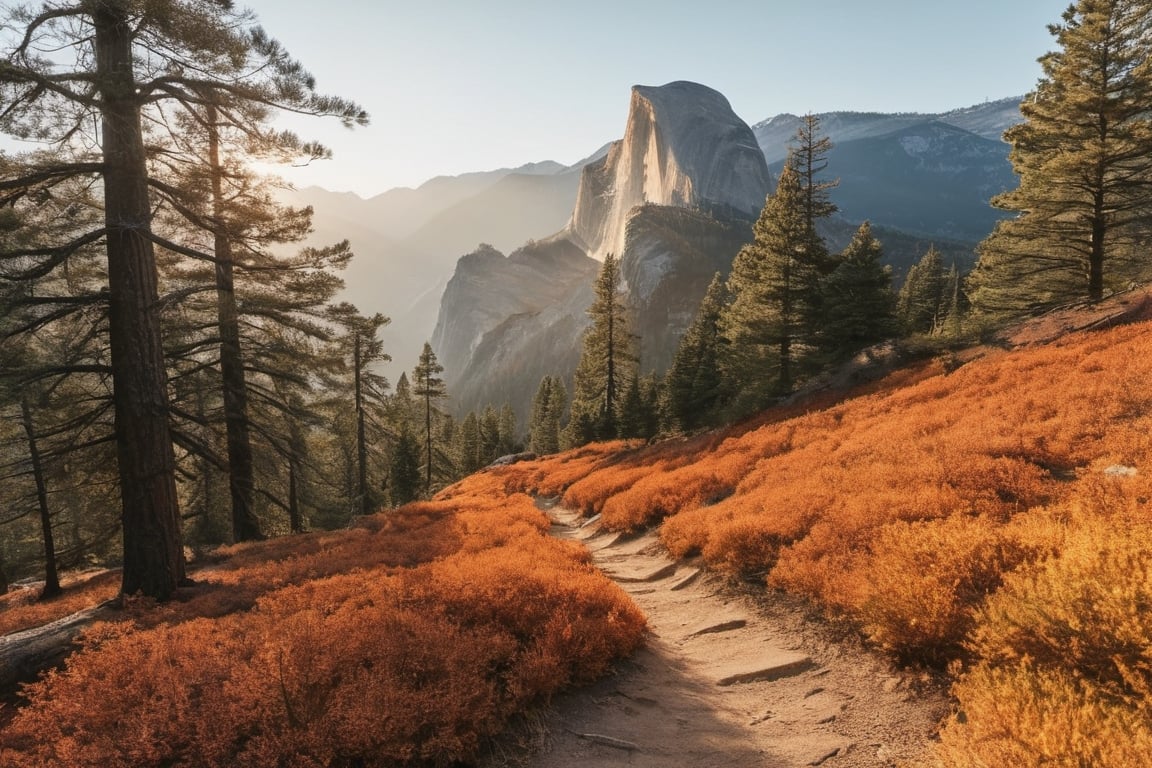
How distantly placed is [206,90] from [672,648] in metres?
10.9

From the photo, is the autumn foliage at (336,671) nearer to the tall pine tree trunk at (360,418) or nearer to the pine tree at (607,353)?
the tall pine tree trunk at (360,418)

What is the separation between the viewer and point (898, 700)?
4098 millimetres

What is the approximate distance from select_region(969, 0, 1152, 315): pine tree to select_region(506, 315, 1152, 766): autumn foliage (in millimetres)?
9449

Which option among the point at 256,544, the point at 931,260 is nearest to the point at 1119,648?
the point at 256,544

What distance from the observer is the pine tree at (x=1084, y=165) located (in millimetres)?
17188

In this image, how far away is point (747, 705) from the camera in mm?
4656

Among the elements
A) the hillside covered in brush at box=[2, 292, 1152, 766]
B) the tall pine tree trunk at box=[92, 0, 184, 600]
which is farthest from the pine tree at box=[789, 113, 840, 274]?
the tall pine tree trunk at box=[92, 0, 184, 600]

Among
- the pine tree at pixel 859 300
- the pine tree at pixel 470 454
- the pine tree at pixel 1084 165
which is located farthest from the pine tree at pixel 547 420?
the pine tree at pixel 1084 165

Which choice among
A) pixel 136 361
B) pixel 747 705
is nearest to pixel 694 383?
pixel 136 361

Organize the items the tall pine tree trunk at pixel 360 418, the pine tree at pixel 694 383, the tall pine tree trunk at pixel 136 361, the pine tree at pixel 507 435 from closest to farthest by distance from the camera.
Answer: the tall pine tree trunk at pixel 136 361, the tall pine tree trunk at pixel 360 418, the pine tree at pixel 694 383, the pine tree at pixel 507 435

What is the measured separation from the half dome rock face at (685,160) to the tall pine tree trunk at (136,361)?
157306 mm

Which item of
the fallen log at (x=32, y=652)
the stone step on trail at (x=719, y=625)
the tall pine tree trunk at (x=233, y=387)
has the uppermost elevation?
the tall pine tree trunk at (x=233, y=387)

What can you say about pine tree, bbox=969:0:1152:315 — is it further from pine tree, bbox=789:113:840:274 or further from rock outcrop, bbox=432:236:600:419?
rock outcrop, bbox=432:236:600:419

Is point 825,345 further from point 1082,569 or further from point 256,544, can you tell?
point 256,544
